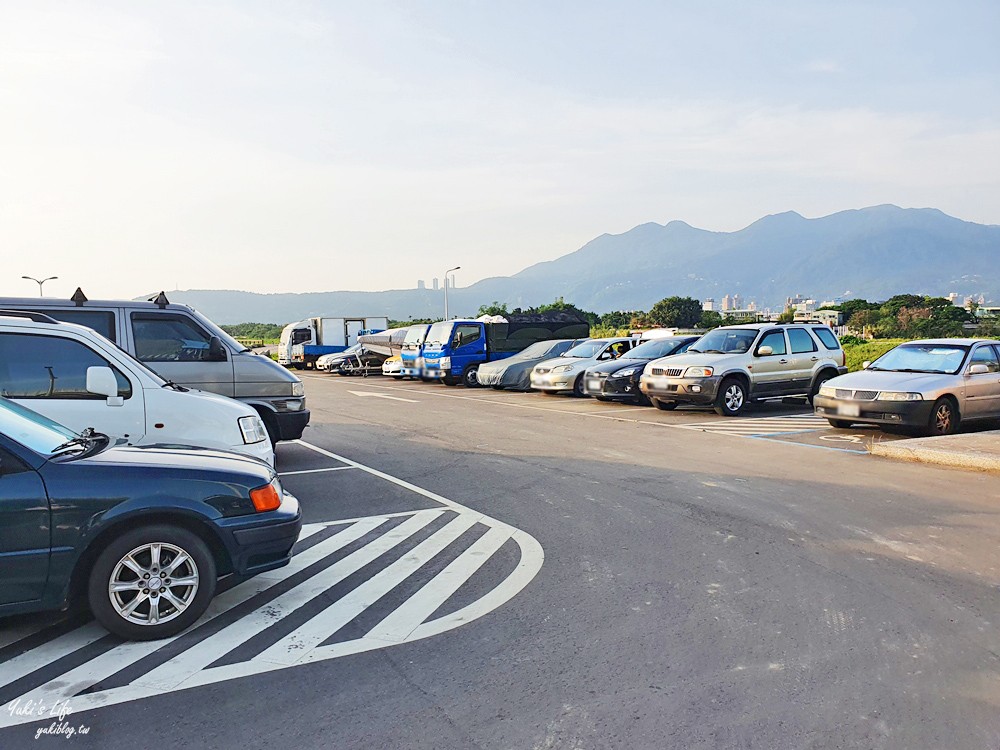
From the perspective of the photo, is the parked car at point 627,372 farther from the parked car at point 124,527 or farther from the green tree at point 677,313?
the green tree at point 677,313

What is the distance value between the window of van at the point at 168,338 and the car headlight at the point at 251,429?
7.25 feet

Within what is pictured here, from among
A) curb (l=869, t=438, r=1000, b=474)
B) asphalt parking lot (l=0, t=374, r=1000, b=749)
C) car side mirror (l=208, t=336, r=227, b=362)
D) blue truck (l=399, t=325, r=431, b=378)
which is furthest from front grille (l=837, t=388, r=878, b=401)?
blue truck (l=399, t=325, r=431, b=378)

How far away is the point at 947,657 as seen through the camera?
4074 millimetres

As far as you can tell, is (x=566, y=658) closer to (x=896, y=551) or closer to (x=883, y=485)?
(x=896, y=551)

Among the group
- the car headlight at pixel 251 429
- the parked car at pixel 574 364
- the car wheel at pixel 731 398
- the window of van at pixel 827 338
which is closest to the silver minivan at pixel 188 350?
the car headlight at pixel 251 429

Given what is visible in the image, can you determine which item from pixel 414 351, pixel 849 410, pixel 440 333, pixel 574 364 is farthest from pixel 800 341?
pixel 414 351

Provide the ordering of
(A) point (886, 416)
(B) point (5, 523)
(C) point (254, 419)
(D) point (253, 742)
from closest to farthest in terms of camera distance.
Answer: (D) point (253, 742)
(B) point (5, 523)
(C) point (254, 419)
(A) point (886, 416)

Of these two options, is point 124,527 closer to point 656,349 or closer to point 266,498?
point 266,498

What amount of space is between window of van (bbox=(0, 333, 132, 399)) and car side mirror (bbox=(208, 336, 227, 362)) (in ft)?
8.83

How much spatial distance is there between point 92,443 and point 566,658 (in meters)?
3.09

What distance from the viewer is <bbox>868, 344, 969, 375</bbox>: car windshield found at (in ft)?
40.7

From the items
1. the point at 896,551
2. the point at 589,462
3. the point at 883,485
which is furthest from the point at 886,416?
the point at 896,551

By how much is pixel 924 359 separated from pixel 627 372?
6.71m

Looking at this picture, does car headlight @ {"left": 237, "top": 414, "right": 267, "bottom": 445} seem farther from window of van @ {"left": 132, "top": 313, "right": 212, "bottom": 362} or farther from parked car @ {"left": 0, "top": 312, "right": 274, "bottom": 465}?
window of van @ {"left": 132, "top": 313, "right": 212, "bottom": 362}
